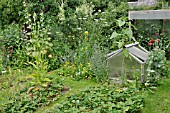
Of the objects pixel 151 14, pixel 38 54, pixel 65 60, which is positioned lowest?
pixel 65 60

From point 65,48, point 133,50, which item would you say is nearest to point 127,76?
point 133,50

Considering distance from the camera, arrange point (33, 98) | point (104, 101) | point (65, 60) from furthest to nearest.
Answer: point (65, 60)
point (33, 98)
point (104, 101)

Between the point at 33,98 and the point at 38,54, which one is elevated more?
the point at 38,54

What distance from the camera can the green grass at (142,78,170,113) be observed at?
12.7 ft

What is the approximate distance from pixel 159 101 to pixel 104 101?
0.87m

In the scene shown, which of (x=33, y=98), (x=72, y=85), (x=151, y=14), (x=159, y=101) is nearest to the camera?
(x=159, y=101)

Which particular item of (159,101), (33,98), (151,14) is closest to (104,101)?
(159,101)

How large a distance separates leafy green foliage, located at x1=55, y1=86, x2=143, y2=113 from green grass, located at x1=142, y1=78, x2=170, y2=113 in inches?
5.9

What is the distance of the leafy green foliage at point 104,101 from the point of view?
12.2 ft

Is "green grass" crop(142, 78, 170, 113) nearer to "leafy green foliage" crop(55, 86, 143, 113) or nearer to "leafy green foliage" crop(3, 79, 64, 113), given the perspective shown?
"leafy green foliage" crop(55, 86, 143, 113)

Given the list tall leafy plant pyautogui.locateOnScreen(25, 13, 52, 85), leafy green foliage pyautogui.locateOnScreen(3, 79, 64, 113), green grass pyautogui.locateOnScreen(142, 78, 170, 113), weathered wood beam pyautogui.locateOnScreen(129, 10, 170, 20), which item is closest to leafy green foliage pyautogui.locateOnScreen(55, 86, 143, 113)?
green grass pyautogui.locateOnScreen(142, 78, 170, 113)

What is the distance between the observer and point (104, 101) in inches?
157

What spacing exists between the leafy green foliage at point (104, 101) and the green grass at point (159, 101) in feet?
0.49

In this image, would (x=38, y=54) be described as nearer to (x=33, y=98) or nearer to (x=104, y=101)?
(x=33, y=98)
